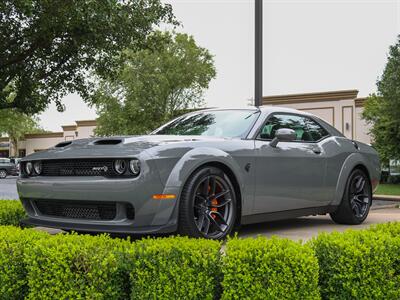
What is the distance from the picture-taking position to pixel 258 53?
962 cm

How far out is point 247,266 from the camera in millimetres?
3596

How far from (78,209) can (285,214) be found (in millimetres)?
2308

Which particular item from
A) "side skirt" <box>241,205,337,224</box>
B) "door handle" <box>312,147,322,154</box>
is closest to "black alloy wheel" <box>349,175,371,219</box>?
"side skirt" <box>241,205,337,224</box>

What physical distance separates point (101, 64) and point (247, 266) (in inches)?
291

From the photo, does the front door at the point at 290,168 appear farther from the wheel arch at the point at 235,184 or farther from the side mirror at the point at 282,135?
the wheel arch at the point at 235,184

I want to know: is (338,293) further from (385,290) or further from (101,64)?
(101,64)

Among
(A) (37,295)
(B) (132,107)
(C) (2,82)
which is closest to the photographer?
(A) (37,295)

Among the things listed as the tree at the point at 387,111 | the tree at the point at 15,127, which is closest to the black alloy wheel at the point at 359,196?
the tree at the point at 387,111

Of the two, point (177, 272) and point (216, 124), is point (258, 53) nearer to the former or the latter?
point (216, 124)

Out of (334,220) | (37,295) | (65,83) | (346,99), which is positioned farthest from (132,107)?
(37,295)

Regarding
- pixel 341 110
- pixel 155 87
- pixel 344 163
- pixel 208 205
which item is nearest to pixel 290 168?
pixel 344 163

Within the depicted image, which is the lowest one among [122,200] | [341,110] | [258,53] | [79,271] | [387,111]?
[79,271]

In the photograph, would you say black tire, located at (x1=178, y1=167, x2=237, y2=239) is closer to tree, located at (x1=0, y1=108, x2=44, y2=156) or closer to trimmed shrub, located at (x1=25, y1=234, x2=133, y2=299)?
trimmed shrub, located at (x1=25, y1=234, x2=133, y2=299)

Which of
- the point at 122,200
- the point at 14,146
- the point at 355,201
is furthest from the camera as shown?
the point at 14,146
